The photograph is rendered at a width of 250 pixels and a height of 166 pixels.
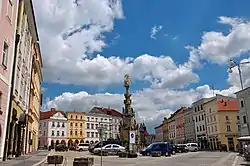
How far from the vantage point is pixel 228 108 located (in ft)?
259

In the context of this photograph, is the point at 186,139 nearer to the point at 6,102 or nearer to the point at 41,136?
the point at 41,136

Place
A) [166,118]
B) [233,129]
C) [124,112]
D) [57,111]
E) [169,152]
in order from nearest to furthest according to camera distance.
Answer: [169,152], [124,112], [233,129], [57,111], [166,118]

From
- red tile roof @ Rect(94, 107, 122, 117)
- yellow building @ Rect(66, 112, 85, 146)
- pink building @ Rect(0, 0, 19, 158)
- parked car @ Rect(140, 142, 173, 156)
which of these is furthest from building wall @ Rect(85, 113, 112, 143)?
pink building @ Rect(0, 0, 19, 158)

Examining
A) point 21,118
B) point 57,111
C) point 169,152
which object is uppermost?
point 57,111

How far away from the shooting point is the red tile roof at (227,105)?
78.6 m

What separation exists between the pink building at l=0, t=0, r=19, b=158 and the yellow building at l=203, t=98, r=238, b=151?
64.4 meters

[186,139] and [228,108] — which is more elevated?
[228,108]

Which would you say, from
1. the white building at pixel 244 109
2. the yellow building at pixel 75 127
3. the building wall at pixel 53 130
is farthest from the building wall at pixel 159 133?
the white building at pixel 244 109

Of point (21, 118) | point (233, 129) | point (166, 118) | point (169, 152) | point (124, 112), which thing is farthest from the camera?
point (166, 118)

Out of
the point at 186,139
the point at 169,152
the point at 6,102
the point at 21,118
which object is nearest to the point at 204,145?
the point at 186,139

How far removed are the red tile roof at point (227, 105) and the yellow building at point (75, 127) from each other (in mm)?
54963

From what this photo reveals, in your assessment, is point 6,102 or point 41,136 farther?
point 41,136

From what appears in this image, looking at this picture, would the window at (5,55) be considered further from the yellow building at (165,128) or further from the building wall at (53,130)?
the yellow building at (165,128)

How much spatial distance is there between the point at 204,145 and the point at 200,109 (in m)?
10.8
